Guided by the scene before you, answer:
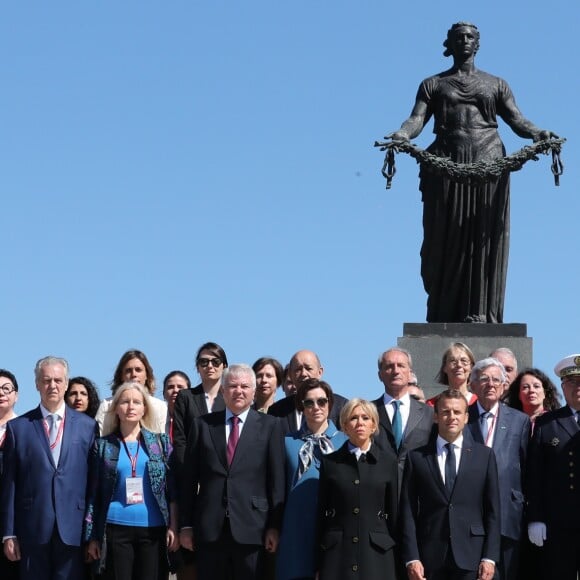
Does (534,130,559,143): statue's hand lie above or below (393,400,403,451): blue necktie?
above

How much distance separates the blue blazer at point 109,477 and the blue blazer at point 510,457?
219 cm

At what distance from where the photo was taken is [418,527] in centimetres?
997

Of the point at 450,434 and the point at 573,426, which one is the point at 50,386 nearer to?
the point at 450,434

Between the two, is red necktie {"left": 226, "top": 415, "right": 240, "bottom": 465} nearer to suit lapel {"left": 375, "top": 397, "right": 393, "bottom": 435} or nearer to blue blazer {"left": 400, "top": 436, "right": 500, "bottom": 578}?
suit lapel {"left": 375, "top": 397, "right": 393, "bottom": 435}

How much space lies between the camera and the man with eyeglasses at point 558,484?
10.2m

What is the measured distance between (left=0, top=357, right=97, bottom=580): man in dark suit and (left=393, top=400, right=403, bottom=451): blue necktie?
85.0 inches

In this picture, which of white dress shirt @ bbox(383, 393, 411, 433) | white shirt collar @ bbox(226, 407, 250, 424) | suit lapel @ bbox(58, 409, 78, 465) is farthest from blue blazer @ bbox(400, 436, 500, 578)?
suit lapel @ bbox(58, 409, 78, 465)

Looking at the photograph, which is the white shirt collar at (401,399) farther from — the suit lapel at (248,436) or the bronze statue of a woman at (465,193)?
the bronze statue of a woman at (465,193)

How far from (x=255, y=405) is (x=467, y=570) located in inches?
105

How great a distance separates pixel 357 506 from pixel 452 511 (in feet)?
2.11

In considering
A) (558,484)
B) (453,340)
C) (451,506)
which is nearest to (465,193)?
(453,340)

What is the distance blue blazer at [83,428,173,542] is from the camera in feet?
33.6

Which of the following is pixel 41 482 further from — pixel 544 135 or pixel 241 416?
pixel 544 135

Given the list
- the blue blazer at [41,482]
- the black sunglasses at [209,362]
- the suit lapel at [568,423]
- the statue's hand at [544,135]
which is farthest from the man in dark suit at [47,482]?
the statue's hand at [544,135]
